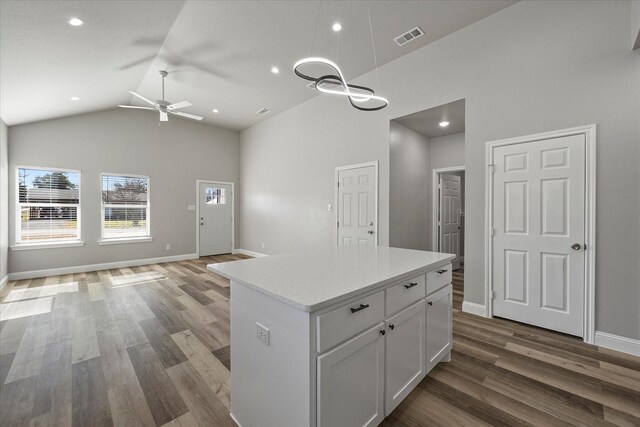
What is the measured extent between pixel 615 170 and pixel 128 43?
5.46 meters

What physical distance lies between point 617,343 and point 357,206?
3.33 m

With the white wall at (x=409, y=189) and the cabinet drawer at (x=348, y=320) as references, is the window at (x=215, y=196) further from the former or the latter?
the cabinet drawer at (x=348, y=320)

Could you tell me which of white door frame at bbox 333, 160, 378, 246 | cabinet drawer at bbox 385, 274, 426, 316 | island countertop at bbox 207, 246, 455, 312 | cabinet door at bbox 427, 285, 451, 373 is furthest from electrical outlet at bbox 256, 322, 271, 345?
white door frame at bbox 333, 160, 378, 246

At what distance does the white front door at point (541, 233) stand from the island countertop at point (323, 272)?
4.89 ft

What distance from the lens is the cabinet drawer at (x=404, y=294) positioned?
1.55 m

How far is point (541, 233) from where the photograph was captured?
2910 millimetres

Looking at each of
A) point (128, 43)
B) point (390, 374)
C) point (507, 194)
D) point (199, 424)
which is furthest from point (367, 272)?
point (128, 43)

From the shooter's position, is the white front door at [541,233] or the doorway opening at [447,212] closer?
the white front door at [541,233]

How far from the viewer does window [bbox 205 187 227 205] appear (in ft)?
24.3

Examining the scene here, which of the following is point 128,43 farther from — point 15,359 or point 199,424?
point 199,424

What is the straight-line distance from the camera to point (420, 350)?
6.11ft

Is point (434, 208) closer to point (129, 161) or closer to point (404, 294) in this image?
point (404, 294)

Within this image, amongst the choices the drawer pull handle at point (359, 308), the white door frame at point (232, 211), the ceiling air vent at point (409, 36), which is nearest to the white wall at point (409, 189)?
the ceiling air vent at point (409, 36)

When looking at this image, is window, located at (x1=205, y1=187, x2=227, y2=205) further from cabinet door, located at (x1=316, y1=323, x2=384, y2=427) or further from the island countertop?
cabinet door, located at (x1=316, y1=323, x2=384, y2=427)
